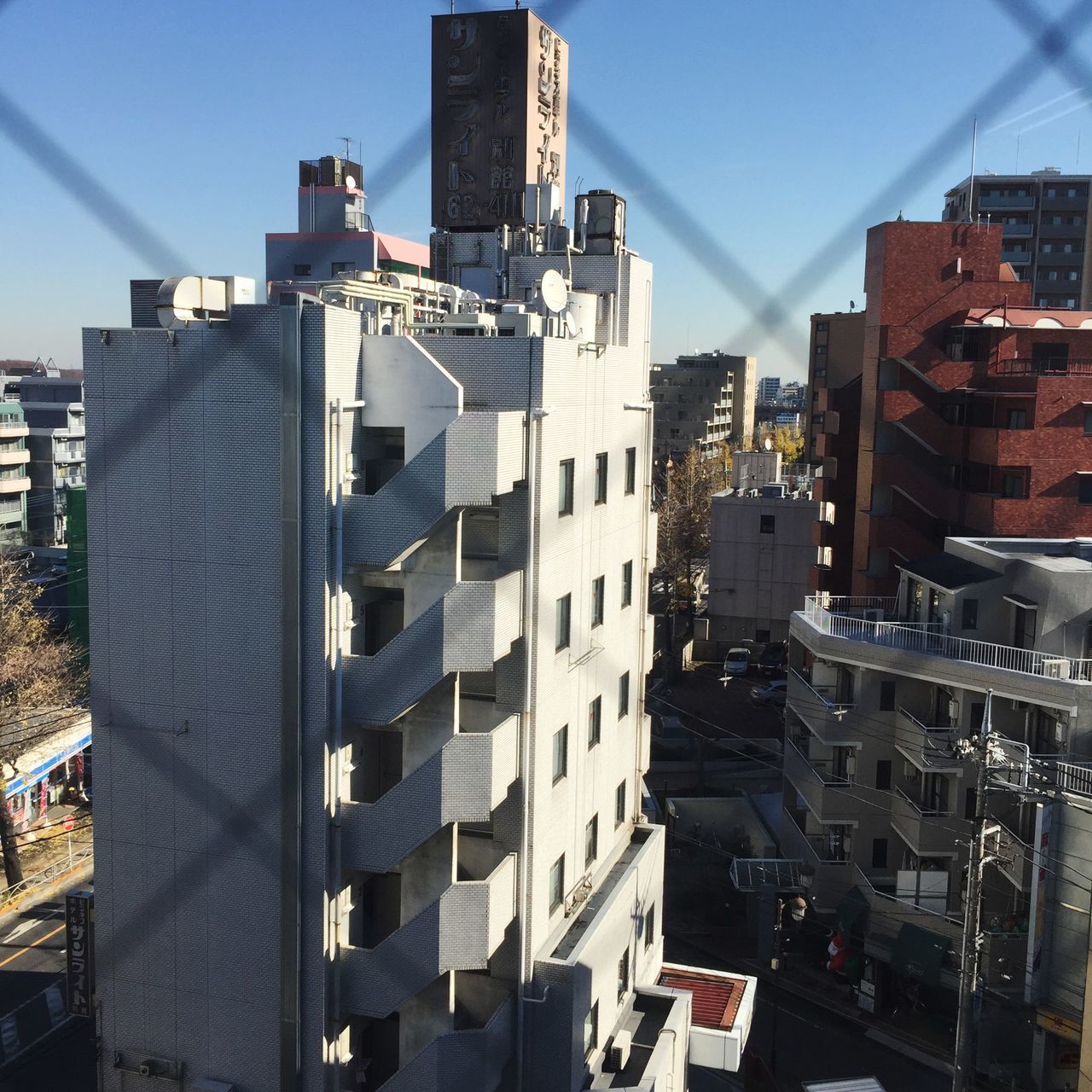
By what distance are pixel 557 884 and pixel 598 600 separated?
1613 millimetres

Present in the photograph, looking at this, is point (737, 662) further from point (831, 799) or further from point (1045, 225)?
point (1045, 225)

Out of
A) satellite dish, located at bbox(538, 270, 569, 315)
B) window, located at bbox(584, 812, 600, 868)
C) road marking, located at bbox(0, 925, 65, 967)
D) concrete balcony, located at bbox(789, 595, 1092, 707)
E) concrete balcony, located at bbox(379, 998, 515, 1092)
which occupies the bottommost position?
road marking, located at bbox(0, 925, 65, 967)

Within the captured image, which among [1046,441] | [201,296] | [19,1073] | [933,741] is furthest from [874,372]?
[19,1073]

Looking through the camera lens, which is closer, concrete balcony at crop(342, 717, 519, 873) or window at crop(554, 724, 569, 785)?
concrete balcony at crop(342, 717, 519, 873)

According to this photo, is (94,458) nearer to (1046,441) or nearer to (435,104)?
(1046,441)

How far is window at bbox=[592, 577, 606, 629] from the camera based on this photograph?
6203 mm

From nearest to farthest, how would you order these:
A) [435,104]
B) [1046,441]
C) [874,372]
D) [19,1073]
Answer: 1. [19,1073]
2. [1046,441]
3. [874,372]
4. [435,104]

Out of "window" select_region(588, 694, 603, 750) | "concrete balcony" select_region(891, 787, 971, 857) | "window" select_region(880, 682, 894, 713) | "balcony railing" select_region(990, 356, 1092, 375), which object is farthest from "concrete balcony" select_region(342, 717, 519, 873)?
"balcony railing" select_region(990, 356, 1092, 375)

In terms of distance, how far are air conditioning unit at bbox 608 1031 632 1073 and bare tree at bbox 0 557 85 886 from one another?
6.92 m

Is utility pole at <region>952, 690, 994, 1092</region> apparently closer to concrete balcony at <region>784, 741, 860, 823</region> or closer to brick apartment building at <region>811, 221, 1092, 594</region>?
concrete balcony at <region>784, 741, 860, 823</region>

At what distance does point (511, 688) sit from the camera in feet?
16.4

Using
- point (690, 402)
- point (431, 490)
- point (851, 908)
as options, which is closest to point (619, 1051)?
point (431, 490)

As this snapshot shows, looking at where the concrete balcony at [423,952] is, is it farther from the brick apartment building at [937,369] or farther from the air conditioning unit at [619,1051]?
the brick apartment building at [937,369]

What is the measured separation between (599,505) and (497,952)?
8.01 feet
